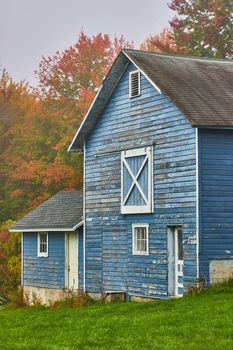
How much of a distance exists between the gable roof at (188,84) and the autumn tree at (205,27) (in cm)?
2481

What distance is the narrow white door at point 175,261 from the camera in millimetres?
28047

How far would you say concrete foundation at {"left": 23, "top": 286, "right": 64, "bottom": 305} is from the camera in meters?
35.8

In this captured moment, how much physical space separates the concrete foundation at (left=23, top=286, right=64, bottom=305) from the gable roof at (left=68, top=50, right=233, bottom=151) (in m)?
7.61

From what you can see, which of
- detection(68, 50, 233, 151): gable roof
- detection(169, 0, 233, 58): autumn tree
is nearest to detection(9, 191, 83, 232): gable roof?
detection(68, 50, 233, 151): gable roof

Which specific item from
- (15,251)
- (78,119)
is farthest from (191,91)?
(78,119)

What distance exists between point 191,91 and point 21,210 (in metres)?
32.6

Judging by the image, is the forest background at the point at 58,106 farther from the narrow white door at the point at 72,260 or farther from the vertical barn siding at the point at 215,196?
the vertical barn siding at the point at 215,196

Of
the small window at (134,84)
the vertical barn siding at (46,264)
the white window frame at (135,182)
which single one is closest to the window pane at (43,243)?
the vertical barn siding at (46,264)

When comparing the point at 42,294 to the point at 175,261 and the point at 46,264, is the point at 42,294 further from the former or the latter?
the point at 175,261

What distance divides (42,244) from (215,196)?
42.4 ft

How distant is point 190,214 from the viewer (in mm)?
26859

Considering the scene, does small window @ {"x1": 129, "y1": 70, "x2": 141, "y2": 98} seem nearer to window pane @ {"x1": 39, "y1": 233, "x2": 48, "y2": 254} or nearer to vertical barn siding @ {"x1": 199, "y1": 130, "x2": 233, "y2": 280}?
vertical barn siding @ {"x1": 199, "y1": 130, "x2": 233, "y2": 280}

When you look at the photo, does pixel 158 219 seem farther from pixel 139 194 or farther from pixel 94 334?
pixel 94 334

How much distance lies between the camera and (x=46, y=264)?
36.9 m
